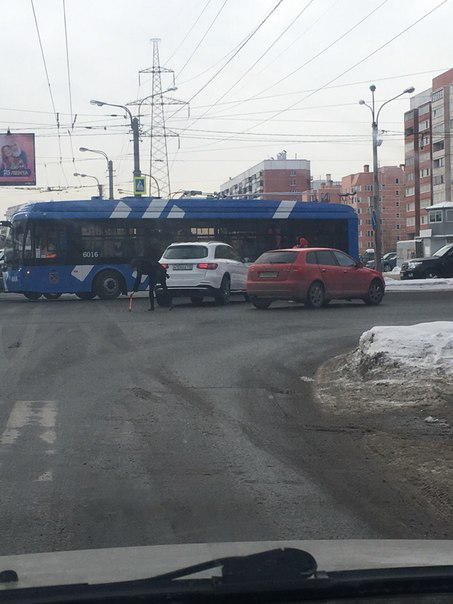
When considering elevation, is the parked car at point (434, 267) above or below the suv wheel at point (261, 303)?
above

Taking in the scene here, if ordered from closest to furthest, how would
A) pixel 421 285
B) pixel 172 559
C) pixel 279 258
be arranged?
pixel 172 559 → pixel 279 258 → pixel 421 285

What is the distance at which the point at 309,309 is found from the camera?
69.1ft

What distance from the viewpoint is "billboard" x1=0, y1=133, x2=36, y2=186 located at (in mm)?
56469

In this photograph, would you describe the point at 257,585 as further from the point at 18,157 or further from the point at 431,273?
the point at 18,157

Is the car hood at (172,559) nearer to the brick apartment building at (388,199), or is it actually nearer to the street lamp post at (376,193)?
the street lamp post at (376,193)

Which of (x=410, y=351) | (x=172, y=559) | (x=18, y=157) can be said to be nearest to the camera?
(x=172, y=559)

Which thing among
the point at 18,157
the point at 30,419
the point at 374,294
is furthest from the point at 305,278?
the point at 18,157

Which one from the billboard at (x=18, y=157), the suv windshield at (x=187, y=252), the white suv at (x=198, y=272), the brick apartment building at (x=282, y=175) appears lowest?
the white suv at (x=198, y=272)

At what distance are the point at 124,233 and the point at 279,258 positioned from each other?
745cm

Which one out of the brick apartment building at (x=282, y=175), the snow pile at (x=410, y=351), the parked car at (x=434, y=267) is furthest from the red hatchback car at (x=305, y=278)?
the brick apartment building at (x=282, y=175)

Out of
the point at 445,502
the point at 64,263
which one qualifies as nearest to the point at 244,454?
the point at 445,502

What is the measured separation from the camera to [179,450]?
7254 millimetres

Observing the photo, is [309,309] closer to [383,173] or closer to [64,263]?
[64,263]

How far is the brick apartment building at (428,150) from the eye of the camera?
320ft
